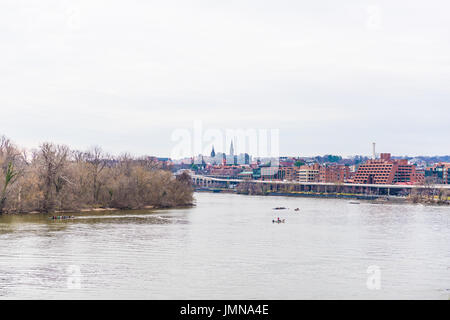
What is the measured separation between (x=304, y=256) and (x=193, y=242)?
30.6 ft

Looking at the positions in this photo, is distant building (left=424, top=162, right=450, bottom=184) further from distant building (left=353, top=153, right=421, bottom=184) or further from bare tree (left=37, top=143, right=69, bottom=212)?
bare tree (left=37, top=143, right=69, bottom=212)

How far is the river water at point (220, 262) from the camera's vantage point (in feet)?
81.6

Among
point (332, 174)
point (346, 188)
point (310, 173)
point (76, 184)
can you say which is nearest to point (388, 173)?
point (346, 188)

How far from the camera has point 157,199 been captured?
84.9m

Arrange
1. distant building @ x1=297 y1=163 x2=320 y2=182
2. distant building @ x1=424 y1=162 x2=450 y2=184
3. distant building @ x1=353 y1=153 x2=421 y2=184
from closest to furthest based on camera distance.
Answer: distant building @ x1=353 y1=153 x2=421 y2=184 < distant building @ x1=424 y1=162 x2=450 y2=184 < distant building @ x1=297 y1=163 x2=320 y2=182

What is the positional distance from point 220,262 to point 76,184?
1806 inches

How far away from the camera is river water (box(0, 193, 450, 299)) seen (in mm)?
Answer: 24875

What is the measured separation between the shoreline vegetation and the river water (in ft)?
45.0

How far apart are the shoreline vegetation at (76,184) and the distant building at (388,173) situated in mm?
88364

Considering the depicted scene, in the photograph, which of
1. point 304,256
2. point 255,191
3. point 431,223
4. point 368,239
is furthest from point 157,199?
point 255,191
